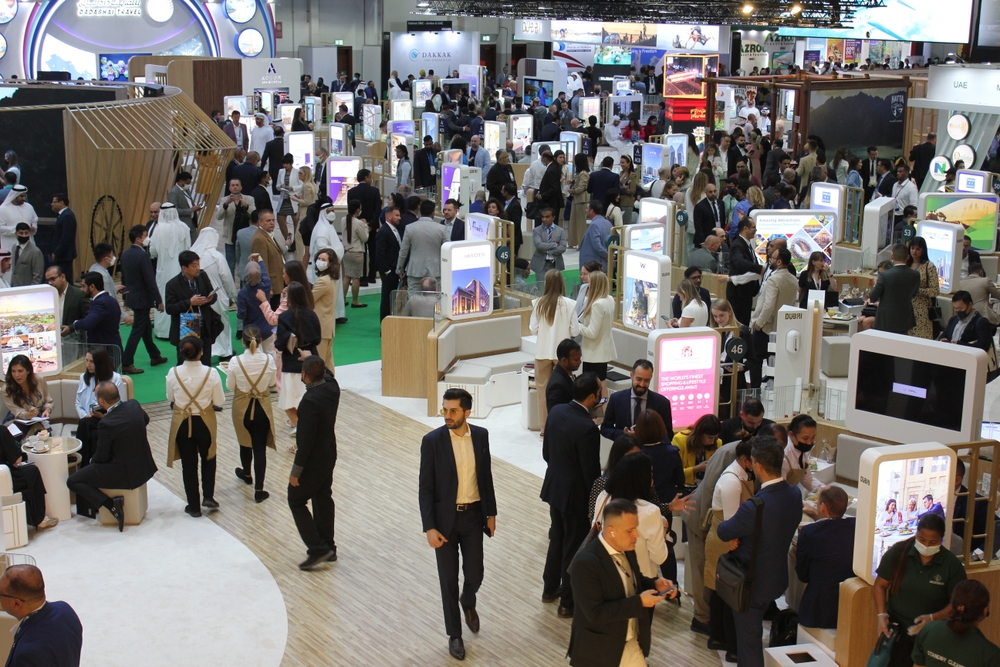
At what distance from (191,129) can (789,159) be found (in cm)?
822

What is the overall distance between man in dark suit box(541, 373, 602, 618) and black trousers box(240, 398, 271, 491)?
2.29 m

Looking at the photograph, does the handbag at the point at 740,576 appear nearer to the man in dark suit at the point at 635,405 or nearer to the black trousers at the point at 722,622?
the black trousers at the point at 722,622

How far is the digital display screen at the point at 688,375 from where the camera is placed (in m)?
6.98

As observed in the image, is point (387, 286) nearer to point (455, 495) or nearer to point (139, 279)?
point (139, 279)

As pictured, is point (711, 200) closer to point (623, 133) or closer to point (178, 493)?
point (178, 493)

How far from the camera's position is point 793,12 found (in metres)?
25.4

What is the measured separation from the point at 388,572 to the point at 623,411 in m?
1.69

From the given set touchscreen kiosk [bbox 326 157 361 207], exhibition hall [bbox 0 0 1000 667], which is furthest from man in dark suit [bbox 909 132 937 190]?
touchscreen kiosk [bbox 326 157 361 207]

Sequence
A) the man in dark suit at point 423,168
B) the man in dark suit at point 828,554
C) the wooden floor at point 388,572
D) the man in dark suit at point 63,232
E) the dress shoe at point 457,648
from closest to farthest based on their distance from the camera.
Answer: the man in dark suit at point 828,554, the dress shoe at point 457,648, the wooden floor at point 388,572, the man in dark suit at point 63,232, the man in dark suit at point 423,168

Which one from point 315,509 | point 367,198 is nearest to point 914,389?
point 315,509

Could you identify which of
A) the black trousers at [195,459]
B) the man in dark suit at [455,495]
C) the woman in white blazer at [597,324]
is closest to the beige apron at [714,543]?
the man in dark suit at [455,495]

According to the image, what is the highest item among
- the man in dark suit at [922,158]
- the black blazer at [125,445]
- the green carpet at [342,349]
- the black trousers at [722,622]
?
the man in dark suit at [922,158]

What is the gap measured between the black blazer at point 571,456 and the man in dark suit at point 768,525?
858mm

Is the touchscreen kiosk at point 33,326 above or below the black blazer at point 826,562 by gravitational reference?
above
